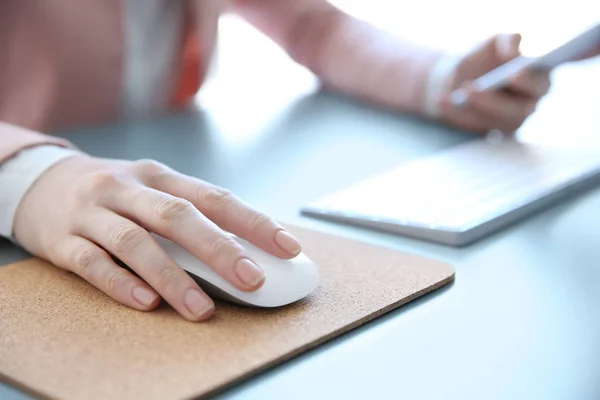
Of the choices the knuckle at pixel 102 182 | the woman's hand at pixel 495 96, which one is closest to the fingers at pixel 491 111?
the woman's hand at pixel 495 96

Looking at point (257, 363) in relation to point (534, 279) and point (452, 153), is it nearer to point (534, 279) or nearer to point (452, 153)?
point (534, 279)

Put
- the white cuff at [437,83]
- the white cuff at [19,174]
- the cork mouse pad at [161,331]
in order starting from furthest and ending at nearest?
the white cuff at [437,83] → the white cuff at [19,174] → the cork mouse pad at [161,331]

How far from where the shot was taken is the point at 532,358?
Answer: 19.0 inches

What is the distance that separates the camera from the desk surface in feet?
1.50

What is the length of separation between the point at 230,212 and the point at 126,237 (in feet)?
0.24

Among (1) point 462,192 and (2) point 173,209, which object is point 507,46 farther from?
(2) point 173,209

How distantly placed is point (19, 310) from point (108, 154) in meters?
0.37

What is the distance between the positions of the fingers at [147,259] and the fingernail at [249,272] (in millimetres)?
26

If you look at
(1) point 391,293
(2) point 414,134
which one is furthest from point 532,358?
(2) point 414,134

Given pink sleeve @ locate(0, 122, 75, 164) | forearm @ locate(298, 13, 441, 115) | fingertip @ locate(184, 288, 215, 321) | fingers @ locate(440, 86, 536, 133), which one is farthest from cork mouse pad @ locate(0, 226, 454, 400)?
forearm @ locate(298, 13, 441, 115)

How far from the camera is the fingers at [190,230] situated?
52cm

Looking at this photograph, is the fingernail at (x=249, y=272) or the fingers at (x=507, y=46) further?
the fingers at (x=507, y=46)

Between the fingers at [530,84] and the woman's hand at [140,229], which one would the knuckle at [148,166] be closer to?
the woman's hand at [140,229]

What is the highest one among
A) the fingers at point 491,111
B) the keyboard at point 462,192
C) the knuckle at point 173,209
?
the fingers at point 491,111
